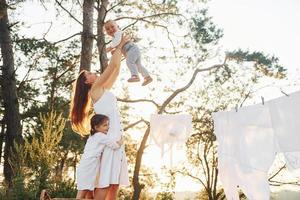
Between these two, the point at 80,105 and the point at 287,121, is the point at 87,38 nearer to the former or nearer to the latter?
the point at 80,105

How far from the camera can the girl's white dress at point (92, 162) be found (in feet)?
11.1

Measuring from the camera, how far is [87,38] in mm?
10078

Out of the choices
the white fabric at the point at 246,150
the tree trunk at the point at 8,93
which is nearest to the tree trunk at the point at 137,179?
the tree trunk at the point at 8,93

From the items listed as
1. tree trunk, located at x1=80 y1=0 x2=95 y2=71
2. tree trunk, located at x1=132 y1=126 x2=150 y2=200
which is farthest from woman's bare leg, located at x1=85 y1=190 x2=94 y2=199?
tree trunk, located at x1=132 y1=126 x2=150 y2=200

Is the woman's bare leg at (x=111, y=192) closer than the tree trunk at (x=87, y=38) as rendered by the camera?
Yes

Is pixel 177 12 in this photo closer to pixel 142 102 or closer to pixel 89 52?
pixel 142 102

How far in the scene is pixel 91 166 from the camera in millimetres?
3402

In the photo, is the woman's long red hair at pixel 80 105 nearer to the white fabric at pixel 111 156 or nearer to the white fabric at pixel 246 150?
the white fabric at pixel 111 156

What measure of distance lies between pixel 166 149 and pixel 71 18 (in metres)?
7.13

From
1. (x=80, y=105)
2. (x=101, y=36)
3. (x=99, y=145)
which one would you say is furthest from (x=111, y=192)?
(x=101, y=36)

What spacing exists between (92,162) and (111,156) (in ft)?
0.50

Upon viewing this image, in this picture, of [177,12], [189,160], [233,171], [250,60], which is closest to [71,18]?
[177,12]

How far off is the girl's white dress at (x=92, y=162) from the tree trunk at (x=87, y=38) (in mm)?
6382

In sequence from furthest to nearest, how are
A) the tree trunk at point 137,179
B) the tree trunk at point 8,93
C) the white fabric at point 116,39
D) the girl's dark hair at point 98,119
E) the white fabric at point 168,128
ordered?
the tree trunk at point 137,179 < the tree trunk at point 8,93 < the white fabric at point 168,128 < the white fabric at point 116,39 < the girl's dark hair at point 98,119
